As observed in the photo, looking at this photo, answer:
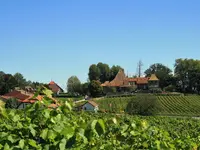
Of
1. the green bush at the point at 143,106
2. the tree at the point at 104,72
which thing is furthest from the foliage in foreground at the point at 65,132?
the tree at the point at 104,72

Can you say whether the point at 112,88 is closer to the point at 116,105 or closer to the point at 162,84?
the point at 162,84

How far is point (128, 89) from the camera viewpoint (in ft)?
376

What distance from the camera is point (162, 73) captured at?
12206 cm

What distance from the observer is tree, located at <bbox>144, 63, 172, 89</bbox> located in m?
119

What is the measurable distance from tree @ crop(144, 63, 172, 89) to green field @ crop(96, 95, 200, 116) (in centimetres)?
2891

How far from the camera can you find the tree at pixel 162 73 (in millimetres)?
118812

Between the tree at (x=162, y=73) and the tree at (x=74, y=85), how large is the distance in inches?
1073

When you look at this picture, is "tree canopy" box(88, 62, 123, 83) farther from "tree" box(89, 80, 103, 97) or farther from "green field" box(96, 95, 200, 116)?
"green field" box(96, 95, 200, 116)

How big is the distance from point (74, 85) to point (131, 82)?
1940 centimetres

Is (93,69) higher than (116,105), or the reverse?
(93,69)

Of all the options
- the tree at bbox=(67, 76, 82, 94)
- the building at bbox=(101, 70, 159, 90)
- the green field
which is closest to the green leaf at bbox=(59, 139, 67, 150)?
the green field

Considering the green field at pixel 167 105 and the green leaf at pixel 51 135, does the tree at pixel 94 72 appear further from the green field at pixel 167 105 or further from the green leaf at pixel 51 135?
the green leaf at pixel 51 135

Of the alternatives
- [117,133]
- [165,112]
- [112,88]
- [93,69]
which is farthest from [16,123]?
[93,69]

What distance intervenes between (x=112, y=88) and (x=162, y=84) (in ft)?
65.9
